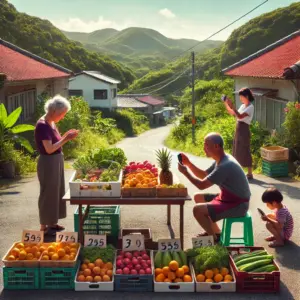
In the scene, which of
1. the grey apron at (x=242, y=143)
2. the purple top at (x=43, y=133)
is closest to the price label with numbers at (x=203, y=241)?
the purple top at (x=43, y=133)

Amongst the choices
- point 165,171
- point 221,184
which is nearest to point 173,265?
point 221,184

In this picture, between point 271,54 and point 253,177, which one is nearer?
point 253,177

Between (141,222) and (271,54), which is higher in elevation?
(271,54)

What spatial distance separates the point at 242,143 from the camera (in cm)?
1130

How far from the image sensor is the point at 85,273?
5695 mm

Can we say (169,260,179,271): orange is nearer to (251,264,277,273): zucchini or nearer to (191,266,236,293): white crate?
(191,266,236,293): white crate

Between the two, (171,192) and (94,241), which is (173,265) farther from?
(94,241)

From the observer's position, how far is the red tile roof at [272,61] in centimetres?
1681

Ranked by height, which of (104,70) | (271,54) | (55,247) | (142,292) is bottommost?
(142,292)

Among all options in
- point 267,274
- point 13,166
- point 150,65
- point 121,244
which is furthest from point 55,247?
point 150,65

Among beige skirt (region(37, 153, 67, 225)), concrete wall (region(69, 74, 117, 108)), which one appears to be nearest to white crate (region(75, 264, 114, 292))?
beige skirt (region(37, 153, 67, 225))

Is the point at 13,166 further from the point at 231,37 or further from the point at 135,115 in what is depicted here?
the point at 231,37

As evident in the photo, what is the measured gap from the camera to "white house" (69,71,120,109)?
177 feet

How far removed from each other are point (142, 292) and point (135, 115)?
5784 centimetres
